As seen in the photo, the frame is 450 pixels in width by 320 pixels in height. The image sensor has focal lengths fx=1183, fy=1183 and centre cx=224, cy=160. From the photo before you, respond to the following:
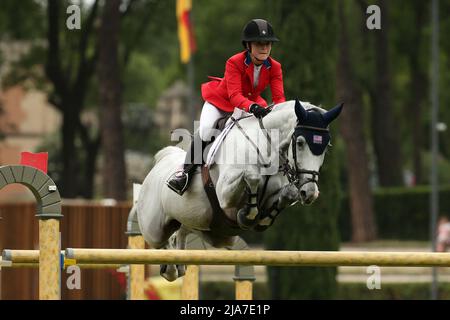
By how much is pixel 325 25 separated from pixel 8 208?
6072 mm

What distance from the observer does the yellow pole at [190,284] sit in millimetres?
11219

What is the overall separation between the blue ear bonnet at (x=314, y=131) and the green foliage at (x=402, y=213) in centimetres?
3159

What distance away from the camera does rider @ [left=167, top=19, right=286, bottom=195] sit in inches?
374

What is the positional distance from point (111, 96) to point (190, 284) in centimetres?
2007

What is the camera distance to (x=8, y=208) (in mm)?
19406

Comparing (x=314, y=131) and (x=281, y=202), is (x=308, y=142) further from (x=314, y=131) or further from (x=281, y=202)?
(x=281, y=202)

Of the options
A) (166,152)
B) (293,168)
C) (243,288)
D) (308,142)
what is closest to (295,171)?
(293,168)

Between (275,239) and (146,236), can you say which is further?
(275,239)

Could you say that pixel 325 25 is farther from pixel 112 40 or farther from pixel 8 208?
pixel 112 40

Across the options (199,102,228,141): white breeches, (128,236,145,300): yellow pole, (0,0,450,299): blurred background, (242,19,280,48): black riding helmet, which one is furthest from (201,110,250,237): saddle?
(0,0,450,299): blurred background
